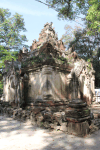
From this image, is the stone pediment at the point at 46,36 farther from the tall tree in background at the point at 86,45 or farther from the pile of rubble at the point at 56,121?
the tall tree in background at the point at 86,45

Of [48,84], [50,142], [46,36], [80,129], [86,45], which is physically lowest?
[50,142]

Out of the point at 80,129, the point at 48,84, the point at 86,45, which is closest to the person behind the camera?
the point at 80,129

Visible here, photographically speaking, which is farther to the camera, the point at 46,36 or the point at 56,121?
the point at 46,36

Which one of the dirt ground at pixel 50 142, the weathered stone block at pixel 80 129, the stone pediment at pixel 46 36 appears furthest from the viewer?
the stone pediment at pixel 46 36

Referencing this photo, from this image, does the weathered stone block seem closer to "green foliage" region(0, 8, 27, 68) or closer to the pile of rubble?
the pile of rubble

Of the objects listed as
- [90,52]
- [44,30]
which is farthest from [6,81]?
[90,52]

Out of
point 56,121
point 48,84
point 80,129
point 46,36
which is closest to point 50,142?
point 80,129

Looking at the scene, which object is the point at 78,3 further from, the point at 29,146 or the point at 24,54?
the point at 29,146

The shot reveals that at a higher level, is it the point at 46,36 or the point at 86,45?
the point at 86,45

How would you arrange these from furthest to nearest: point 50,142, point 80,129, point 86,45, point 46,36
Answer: point 86,45 < point 46,36 < point 80,129 < point 50,142

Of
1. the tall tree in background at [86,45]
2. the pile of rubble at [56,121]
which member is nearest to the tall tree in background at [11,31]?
the tall tree in background at [86,45]

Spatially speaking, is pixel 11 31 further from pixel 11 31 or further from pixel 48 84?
pixel 48 84

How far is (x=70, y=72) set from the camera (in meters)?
9.13

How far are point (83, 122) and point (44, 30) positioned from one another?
9.15 meters
